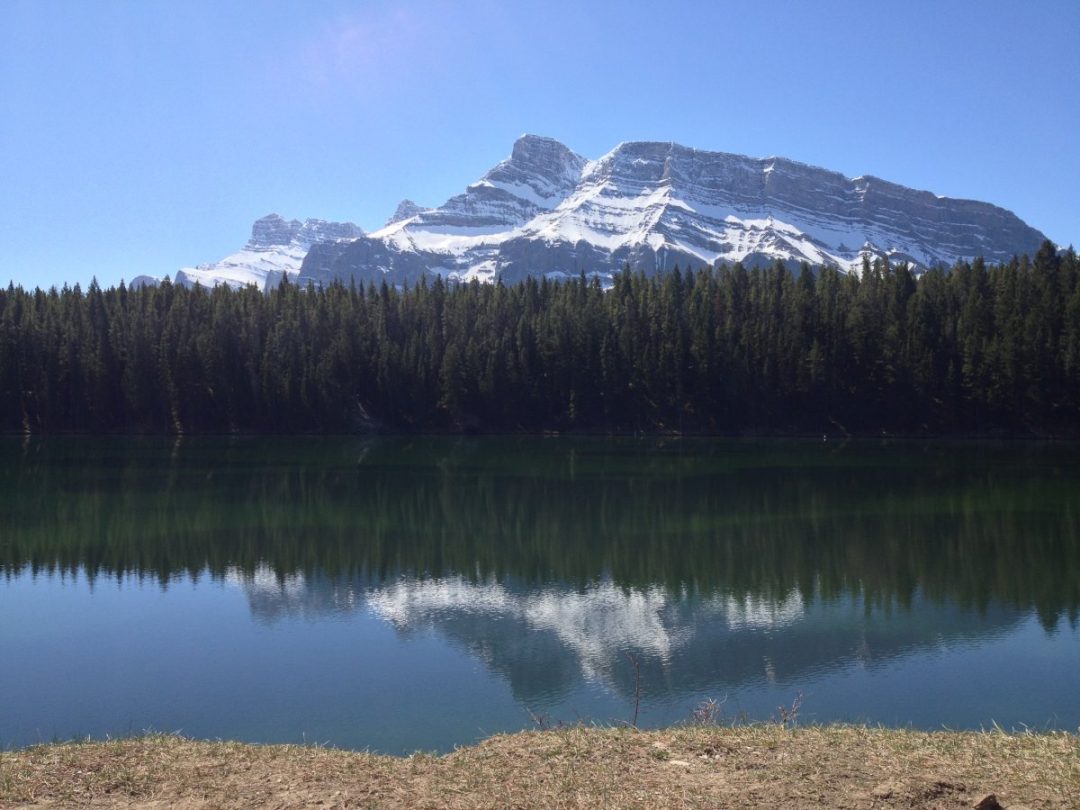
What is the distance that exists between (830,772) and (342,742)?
27.5ft

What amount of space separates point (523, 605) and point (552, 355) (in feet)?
233

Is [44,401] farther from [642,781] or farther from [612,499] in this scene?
[642,781]

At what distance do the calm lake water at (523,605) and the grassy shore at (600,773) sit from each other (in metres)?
2.83

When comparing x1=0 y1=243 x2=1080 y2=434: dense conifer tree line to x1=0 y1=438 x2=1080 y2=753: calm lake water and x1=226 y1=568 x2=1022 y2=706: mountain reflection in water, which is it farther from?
x1=226 y1=568 x2=1022 y2=706: mountain reflection in water

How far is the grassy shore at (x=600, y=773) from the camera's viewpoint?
7758mm

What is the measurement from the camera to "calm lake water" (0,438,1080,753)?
15.8 meters

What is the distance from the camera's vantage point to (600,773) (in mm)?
8617

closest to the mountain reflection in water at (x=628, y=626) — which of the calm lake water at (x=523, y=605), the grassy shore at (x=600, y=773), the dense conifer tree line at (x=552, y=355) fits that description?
the calm lake water at (x=523, y=605)

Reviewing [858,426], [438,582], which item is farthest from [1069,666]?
[858,426]

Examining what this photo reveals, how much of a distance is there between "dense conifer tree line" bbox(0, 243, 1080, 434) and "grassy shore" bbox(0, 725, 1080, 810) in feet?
258

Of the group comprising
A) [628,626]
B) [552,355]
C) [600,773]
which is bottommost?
[628,626]

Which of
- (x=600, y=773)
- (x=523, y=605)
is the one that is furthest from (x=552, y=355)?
(x=600, y=773)

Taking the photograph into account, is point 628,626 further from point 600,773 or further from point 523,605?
point 600,773

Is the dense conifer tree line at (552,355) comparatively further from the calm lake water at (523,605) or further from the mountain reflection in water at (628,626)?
the mountain reflection in water at (628,626)
